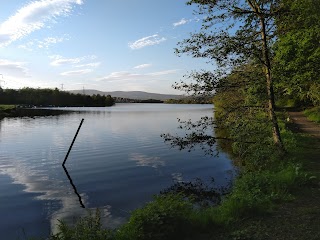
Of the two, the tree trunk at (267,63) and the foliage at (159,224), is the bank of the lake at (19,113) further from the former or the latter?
the foliage at (159,224)

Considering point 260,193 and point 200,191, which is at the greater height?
point 260,193

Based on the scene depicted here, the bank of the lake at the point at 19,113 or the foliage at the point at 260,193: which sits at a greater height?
the foliage at the point at 260,193

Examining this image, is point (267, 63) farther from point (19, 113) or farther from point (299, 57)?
point (19, 113)

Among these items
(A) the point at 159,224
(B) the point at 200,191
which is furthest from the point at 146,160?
(A) the point at 159,224

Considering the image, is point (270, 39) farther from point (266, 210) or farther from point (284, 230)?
point (284, 230)

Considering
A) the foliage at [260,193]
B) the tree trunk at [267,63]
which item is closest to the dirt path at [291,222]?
the foliage at [260,193]

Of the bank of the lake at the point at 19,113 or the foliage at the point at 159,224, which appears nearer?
the foliage at the point at 159,224

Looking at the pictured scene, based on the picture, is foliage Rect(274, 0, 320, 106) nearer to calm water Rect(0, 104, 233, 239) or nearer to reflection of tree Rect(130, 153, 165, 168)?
calm water Rect(0, 104, 233, 239)

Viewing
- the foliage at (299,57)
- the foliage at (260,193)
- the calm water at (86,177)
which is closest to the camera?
the foliage at (260,193)

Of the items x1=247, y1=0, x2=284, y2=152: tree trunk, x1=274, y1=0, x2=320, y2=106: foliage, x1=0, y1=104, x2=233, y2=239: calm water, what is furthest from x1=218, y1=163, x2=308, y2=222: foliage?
x1=0, y1=104, x2=233, y2=239: calm water

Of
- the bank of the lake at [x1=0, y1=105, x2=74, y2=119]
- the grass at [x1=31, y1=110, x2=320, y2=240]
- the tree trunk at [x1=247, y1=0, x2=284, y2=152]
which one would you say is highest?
the tree trunk at [x1=247, y1=0, x2=284, y2=152]

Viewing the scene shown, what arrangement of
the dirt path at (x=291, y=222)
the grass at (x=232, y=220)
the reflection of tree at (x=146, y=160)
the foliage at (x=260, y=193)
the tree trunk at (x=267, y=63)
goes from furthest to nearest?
the reflection of tree at (x=146, y=160), the tree trunk at (x=267, y=63), the foliage at (x=260, y=193), the grass at (x=232, y=220), the dirt path at (x=291, y=222)

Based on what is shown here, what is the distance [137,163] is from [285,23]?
675 inches

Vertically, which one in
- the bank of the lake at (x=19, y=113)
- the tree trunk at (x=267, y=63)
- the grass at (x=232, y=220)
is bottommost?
the bank of the lake at (x=19, y=113)
